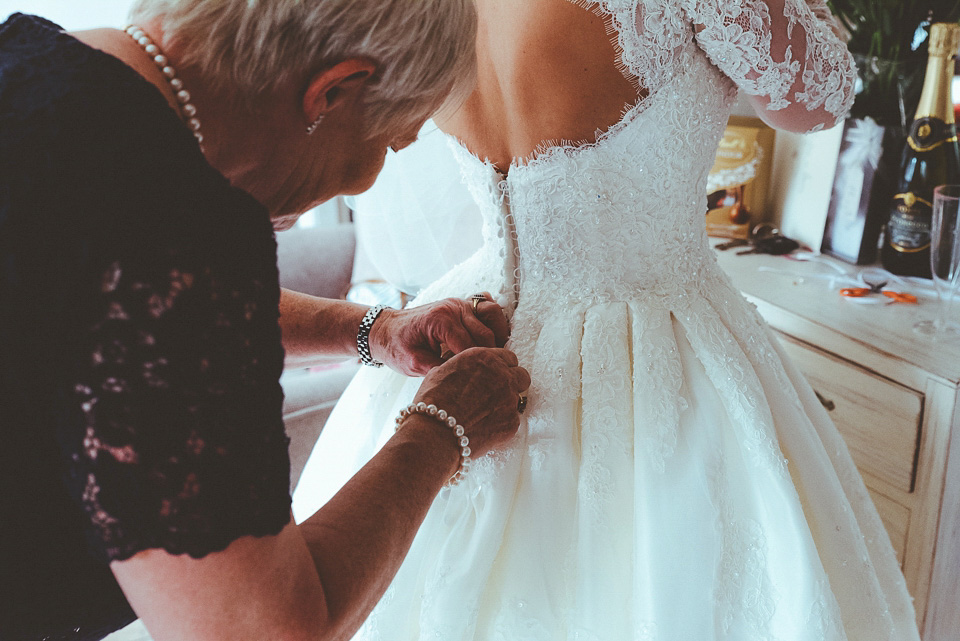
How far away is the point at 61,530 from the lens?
0.49 metres

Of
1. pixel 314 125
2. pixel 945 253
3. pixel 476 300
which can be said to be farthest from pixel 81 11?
pixel 945 253

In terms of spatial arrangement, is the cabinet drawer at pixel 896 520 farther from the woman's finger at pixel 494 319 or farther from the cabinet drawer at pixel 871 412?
the woman's finger at pixel 494 319

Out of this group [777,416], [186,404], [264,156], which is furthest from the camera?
[777,416]

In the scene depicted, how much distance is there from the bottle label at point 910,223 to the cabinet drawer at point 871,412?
295mm

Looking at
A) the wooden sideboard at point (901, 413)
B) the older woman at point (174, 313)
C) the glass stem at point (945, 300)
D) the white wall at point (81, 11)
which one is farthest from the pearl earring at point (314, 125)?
the white wall at point (81, 11)

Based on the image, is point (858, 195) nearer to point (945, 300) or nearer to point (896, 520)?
point (945, 300)

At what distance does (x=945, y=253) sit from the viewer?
1.08 meters

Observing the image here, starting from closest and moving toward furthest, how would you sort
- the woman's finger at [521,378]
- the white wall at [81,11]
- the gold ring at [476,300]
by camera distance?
the woman's finger at [521,378]
the gold ring at [476,300]
the white wall at [81,11]

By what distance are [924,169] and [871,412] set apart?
48 cm

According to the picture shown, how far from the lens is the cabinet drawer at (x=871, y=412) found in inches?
41.3

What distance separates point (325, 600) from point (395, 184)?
32.2 inches

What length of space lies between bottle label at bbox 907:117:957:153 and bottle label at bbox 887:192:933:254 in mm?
87

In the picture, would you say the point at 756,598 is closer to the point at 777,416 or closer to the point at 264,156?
the point at 777,416

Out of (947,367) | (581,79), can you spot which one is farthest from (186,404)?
(947,367)
